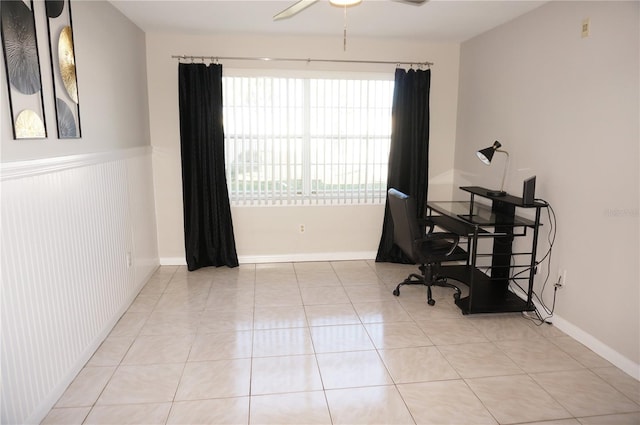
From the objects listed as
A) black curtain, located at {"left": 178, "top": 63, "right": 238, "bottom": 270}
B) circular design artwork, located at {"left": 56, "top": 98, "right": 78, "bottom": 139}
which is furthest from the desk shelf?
circular design artwork, located at {"left": 56, "top": 98, "right": 78, "bottom": 139}

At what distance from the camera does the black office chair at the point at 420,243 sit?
333 cm

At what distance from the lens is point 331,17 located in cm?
361

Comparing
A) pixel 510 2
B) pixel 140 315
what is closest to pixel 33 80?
pixel 140 315

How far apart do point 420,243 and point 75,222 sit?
8.21 ft

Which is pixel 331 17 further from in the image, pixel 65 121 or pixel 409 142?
pixel 65 121

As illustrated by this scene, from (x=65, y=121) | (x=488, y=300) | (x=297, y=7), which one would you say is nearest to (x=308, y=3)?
(x=297, y=7)

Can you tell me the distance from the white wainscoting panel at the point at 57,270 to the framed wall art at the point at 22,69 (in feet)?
0.67

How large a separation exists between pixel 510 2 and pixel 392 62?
147cm

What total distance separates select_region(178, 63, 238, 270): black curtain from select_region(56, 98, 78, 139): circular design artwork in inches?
67.1

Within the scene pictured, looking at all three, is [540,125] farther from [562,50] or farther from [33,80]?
[33,80]

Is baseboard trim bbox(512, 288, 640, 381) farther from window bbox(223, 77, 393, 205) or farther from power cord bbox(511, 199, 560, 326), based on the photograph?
window bbox(223, 77, 393, 205)

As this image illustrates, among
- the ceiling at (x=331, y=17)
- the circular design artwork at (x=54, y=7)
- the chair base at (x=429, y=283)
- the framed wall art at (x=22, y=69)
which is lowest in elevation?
the chair base at (x=429, y=283)

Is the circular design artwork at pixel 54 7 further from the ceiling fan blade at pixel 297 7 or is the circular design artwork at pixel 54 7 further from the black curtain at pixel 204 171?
the black curtain at pixel 204 171

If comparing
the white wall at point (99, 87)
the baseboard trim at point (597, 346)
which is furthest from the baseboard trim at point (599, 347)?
the white wall at point (99, 87)
